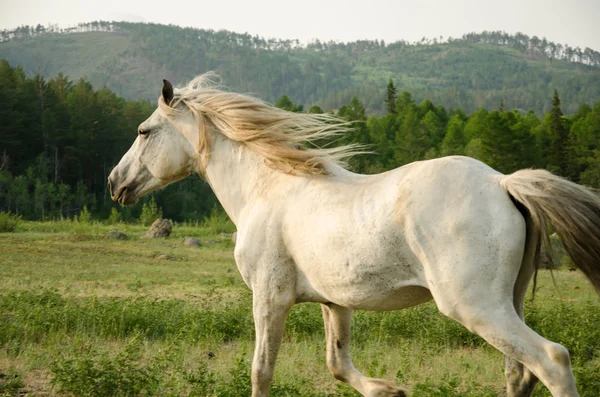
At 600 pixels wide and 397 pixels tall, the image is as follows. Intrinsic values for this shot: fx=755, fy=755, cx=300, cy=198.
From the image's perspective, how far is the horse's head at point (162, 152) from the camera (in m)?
5.78

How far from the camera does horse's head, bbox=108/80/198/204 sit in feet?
19.0

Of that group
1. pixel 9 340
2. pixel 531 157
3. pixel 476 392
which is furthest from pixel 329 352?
pixel 531 157

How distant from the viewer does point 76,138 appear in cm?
5234

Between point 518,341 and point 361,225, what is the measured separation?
1087 millimetres

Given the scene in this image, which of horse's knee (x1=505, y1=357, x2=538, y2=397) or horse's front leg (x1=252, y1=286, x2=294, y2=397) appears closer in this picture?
horse's knee (x1=505, y1=357, x2=538, y2=397)

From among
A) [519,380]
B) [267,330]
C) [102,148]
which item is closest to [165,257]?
[267,330]

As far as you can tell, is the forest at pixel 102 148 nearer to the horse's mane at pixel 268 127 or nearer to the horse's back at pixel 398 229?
the horse's mane at pixel 268 127

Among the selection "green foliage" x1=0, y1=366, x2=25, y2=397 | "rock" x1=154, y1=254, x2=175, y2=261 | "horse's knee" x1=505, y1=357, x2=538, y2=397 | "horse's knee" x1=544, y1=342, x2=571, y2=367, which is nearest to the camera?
"horse's knee" x1=544, y1=342, x2=571, y2=367

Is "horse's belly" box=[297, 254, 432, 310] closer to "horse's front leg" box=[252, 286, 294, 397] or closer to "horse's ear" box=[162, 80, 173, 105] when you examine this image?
"horse's front leg" box=[252, 286, 294, 397]

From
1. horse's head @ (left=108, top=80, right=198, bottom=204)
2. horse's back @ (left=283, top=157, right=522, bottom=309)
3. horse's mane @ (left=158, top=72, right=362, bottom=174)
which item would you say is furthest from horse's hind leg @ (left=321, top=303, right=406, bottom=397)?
horse's head @ (left=108, top=80, right=198, bottom=204)

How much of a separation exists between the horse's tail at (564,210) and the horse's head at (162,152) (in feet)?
8.62

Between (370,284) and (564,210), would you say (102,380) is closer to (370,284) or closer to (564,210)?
(370,284)

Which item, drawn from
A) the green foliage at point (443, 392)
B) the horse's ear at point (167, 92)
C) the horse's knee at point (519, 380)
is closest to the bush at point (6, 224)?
the horse's ear at point (167, 92)

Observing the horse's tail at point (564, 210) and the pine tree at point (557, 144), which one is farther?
the pine tree at point (557, 144)
